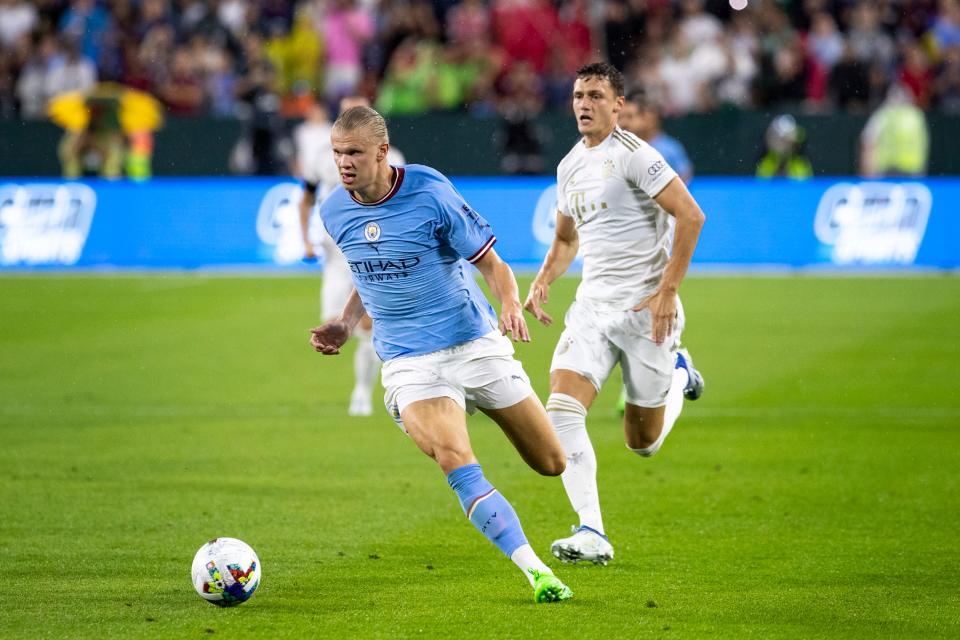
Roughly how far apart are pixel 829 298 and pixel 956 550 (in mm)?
11356

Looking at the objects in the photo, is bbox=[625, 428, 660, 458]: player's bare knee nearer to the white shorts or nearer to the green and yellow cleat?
the green and yellow cleat

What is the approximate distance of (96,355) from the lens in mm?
15102

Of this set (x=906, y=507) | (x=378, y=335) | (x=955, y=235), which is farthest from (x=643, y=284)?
(x=955, y=235)

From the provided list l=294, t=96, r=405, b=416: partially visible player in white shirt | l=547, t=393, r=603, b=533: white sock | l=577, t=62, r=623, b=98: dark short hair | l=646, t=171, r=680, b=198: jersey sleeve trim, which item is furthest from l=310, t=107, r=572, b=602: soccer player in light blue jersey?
l=294, t=96, r=405, b=416: partially visible player in white shirt

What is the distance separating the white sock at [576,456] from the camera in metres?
7.41

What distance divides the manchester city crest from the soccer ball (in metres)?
1.41

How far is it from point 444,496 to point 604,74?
287cm

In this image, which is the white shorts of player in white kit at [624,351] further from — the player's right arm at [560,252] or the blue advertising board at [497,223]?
the blue advertising board at [497,223]

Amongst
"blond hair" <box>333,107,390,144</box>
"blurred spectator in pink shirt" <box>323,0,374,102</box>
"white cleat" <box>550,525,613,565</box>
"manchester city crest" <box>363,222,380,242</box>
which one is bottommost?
"blurred spectator in pink shirt" <box>323,0,374,102</box>

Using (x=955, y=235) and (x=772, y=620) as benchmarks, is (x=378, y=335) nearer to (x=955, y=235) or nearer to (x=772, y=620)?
(x=772, y=620)

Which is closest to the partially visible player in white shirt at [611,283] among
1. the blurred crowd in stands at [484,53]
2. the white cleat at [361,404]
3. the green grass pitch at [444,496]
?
the green grass pitch at [444,496]

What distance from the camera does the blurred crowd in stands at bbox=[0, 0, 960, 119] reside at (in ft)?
80.2

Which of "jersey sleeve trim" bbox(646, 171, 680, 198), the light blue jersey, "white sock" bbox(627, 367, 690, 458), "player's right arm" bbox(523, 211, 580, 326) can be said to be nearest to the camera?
the light blue jersey

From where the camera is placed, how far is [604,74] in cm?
751
